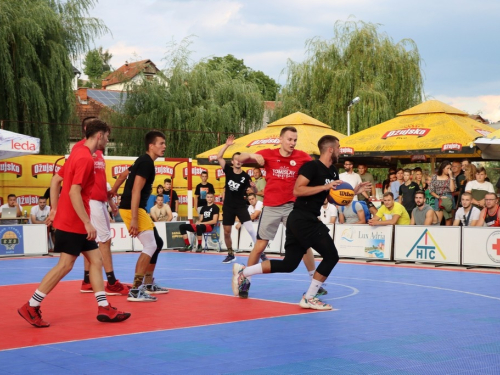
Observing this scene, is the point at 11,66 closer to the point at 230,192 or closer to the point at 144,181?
the point at 230,192

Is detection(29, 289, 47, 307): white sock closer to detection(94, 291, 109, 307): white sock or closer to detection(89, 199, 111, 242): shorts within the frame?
detection(94, 291, 109, 307): white sock

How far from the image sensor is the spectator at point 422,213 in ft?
53.7

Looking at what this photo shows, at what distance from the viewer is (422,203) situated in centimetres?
1648

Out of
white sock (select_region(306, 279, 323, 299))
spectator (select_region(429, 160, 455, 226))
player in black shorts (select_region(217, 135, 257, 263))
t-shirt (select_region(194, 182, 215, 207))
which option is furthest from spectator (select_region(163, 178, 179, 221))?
white sock (select_region(306, 279, 323, 299))

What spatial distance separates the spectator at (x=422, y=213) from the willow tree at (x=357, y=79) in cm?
1671

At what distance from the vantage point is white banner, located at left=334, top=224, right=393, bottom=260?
16.8m

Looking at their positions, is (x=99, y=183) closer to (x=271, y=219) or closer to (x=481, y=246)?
(x=271, y=219)

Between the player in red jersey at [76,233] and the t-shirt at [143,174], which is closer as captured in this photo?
the player in red jersey at [76,233]

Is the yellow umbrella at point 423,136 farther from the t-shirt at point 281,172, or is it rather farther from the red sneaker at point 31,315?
the red sneaker at point 31,315

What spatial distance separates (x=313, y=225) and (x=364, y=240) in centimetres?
839

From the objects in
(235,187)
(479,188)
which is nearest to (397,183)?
(479,188)

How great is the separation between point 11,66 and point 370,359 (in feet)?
72.7

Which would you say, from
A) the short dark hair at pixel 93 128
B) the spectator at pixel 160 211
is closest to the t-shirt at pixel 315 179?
the short dark hair at pixel 93 128

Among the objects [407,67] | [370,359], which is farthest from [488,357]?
[407,67]
